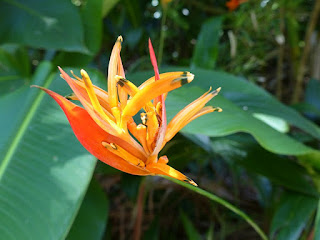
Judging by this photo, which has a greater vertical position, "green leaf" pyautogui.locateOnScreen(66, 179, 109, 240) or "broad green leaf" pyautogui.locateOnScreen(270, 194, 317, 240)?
"green leaf" pyautogui.locateOnScreen(66, 179, 109, 240)

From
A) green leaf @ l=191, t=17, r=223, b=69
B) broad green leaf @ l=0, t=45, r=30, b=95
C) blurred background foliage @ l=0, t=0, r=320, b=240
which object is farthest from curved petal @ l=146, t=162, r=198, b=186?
green leaf @ l=191, t=17, r=223, b=69

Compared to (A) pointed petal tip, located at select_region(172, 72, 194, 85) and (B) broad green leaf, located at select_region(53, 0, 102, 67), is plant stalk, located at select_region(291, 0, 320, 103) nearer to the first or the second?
(B) broad green leaf, located at select_region(53, 0, 102, 67)

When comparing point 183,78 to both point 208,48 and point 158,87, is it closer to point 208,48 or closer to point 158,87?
point 158,87

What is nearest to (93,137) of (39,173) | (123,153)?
(123,153)

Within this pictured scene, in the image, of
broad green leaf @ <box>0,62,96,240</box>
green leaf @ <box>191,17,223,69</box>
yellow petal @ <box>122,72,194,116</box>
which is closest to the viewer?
yellow petal @ <box>122,72,194,116</box>

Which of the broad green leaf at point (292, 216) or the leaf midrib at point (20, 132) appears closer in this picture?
the leaf midrib at point (20, 132)

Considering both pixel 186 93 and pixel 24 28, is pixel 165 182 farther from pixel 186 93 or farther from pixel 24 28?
pixel 24 28

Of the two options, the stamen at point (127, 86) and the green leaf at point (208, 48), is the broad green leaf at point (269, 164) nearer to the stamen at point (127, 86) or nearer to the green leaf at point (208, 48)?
the green leaf at point (208, 48)

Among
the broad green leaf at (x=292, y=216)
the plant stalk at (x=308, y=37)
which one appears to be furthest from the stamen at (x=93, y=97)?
the plant stalk at (x=308, y=37)
